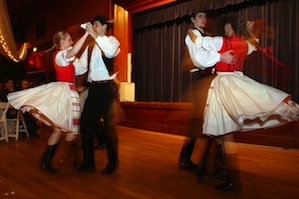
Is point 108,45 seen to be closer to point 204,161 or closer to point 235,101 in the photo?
point 235,101

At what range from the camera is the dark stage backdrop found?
4512 millimetres

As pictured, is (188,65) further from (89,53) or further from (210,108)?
(89,53)

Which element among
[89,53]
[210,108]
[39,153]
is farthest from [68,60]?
[39,153]

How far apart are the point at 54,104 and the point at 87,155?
464 mm

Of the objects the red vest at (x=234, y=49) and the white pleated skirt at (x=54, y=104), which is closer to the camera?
the red vest at (x=234, y=49)

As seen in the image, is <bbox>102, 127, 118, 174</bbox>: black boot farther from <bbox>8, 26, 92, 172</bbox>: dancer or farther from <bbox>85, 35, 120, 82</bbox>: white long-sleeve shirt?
<bbox>85, 35, 120, 82</bbox>: white long-sleeve shirt

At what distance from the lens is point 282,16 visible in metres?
4.64

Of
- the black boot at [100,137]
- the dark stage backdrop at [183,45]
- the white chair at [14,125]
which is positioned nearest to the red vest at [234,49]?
the dark stage backdrop at [183,45]

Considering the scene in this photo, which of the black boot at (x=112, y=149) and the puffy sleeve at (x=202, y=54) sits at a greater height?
the puffy sleeve at (x=202, y=54)

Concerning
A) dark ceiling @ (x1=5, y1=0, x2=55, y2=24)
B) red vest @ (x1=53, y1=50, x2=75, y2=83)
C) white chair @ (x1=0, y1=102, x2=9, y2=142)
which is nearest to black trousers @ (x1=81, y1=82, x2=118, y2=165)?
red vest @ (x1=53, y1=50, x2=75, y2=83)

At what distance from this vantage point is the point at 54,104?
2.26m

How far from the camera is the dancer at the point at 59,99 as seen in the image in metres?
2.23

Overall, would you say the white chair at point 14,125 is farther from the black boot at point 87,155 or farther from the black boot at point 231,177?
the black boot at point 231,177

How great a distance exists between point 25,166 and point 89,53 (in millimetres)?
1130
